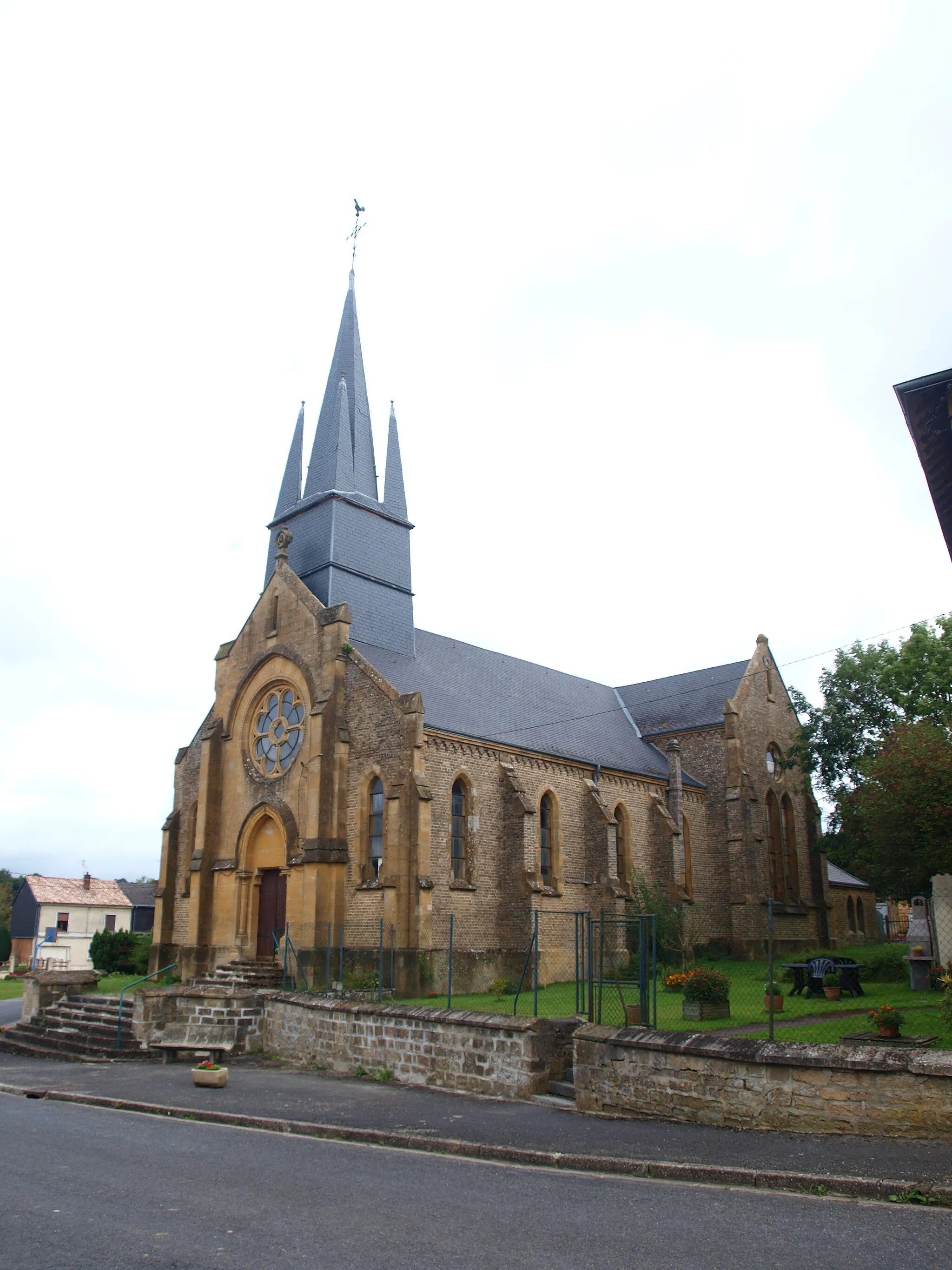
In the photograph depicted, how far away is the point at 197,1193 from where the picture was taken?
31.7 feet

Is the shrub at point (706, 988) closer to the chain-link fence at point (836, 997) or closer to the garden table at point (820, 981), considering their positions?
the chain-link fence at point (836, 997)

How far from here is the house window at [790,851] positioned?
3856 centimetres

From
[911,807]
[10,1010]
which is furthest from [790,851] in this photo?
[10,1010]

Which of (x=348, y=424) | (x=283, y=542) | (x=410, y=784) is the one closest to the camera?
(x=410, y=784)

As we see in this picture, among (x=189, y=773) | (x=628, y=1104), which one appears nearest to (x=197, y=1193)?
(x=628, y=1104)

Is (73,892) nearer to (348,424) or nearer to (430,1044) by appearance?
(348,424)

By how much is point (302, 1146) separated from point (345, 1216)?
4.16 m

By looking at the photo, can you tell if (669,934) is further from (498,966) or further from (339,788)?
(339,788)

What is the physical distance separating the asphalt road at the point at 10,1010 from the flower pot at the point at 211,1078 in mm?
12841

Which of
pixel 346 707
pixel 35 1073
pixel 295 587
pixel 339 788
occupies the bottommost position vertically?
pixel 35 1073

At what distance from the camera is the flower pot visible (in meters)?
17.9

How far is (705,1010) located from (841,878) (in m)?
28.8

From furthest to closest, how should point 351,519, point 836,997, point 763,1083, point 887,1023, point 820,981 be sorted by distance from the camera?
1. point 351,519
2. point 820,981
3. point 836,997
4. point 887,1023
5. point 763,1083

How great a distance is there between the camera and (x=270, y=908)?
29.4 m
